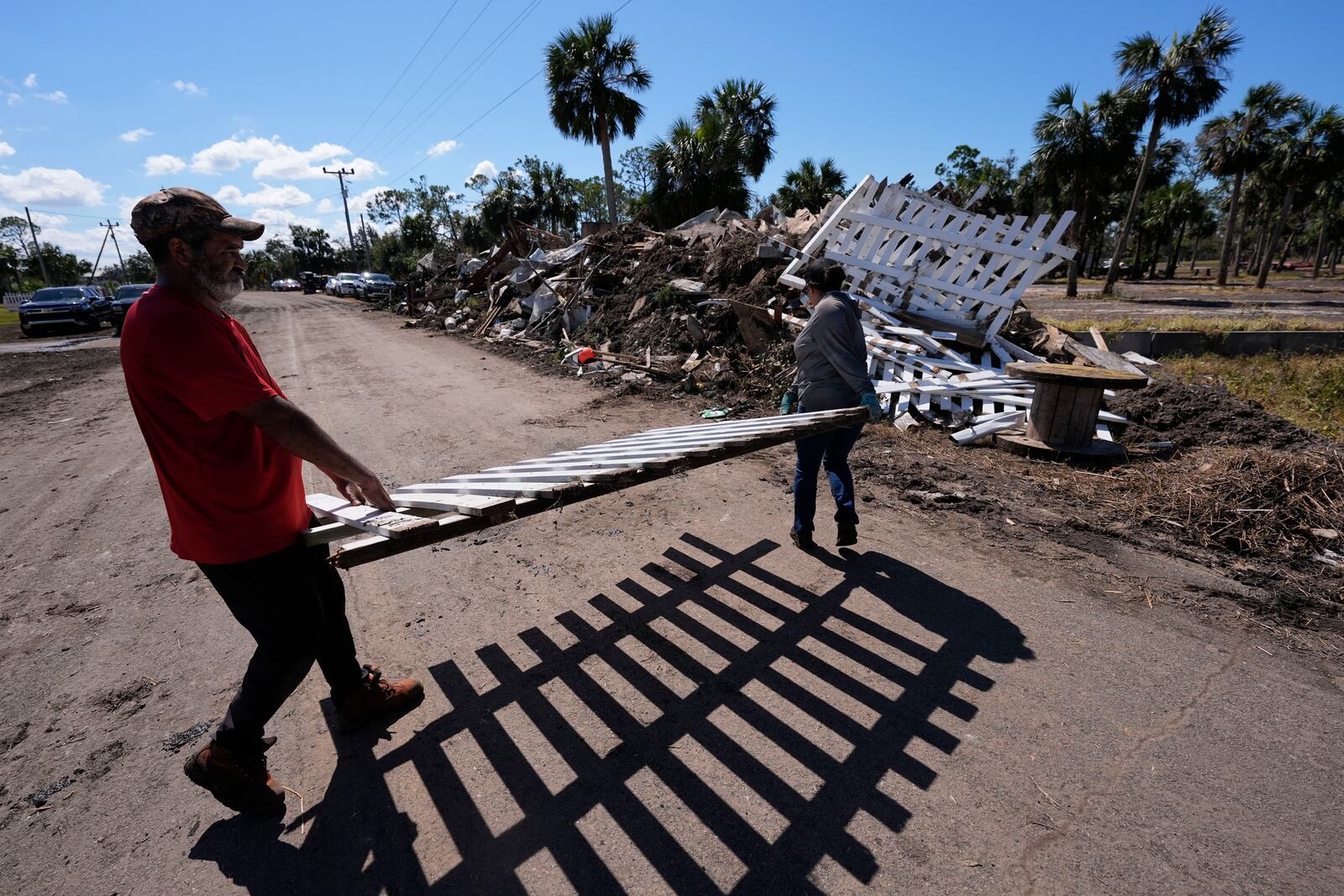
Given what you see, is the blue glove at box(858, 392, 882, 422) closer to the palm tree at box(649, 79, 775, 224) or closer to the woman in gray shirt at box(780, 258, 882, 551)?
the woman in gray shirt at box(780, 258, 882, 551)

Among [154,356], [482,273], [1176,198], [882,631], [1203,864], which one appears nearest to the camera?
[154,356]

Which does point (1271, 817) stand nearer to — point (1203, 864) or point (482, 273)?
point (1203, 864)

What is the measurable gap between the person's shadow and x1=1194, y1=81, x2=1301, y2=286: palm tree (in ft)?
115

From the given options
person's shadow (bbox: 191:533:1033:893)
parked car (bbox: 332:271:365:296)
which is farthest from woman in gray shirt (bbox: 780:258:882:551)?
parked car (bbox: 332:271:365:296)

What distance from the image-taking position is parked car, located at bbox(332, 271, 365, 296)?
35156 mm

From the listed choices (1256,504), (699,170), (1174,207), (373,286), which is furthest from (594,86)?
(1174,207)

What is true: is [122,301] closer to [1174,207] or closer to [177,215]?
[177,215]

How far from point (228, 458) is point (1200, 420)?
8.18m

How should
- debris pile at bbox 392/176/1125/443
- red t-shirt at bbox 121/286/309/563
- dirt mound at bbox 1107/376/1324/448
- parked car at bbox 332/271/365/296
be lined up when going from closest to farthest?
1. red t-shirt at bbox 121/286/309/563
2. dirt mound at bbox 1107/376/1324/448
3. debris pile at bbox 392/176/1125/443
4. parked car at bbox 332/271/365/296

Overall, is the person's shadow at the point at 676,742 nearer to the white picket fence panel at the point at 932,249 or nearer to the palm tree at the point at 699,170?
the white picket fence panel at the point at 932,249

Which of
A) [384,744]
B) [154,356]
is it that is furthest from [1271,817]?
[154,356]

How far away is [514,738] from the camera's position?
2627 millimetres

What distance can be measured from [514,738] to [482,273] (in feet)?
65.5

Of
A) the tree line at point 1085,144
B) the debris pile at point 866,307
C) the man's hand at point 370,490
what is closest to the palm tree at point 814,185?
the tree line at point 1085,144
